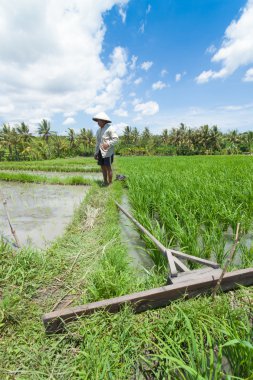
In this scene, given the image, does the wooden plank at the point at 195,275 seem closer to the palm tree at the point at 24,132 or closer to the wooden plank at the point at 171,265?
the wooden plank at the point at 171,265

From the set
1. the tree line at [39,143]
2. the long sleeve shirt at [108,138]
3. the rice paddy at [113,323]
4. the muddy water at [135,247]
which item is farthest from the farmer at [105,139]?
the tree line at [39,143]

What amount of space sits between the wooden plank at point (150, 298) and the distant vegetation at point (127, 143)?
104 ft

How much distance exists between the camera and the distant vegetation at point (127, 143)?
101 ft

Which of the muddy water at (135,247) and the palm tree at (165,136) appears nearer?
the muddy water at (135,247)

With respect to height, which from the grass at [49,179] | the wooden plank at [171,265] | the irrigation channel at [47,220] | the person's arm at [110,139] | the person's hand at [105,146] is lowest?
the irrigation channel at [47,220]

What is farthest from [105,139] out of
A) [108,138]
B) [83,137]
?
[83,137]

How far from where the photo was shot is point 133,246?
7.77 ft

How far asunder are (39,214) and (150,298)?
8.72 feet

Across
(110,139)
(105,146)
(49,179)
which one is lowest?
(49,179)

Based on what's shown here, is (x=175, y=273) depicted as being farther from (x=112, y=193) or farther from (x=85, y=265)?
(x=112, y=193)

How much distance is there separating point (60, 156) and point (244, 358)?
36.2m

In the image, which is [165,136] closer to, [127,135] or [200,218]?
[127,135]

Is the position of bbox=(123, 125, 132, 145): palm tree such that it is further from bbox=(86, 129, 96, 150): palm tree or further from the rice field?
the rice field

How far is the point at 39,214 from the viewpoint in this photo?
3.49m
